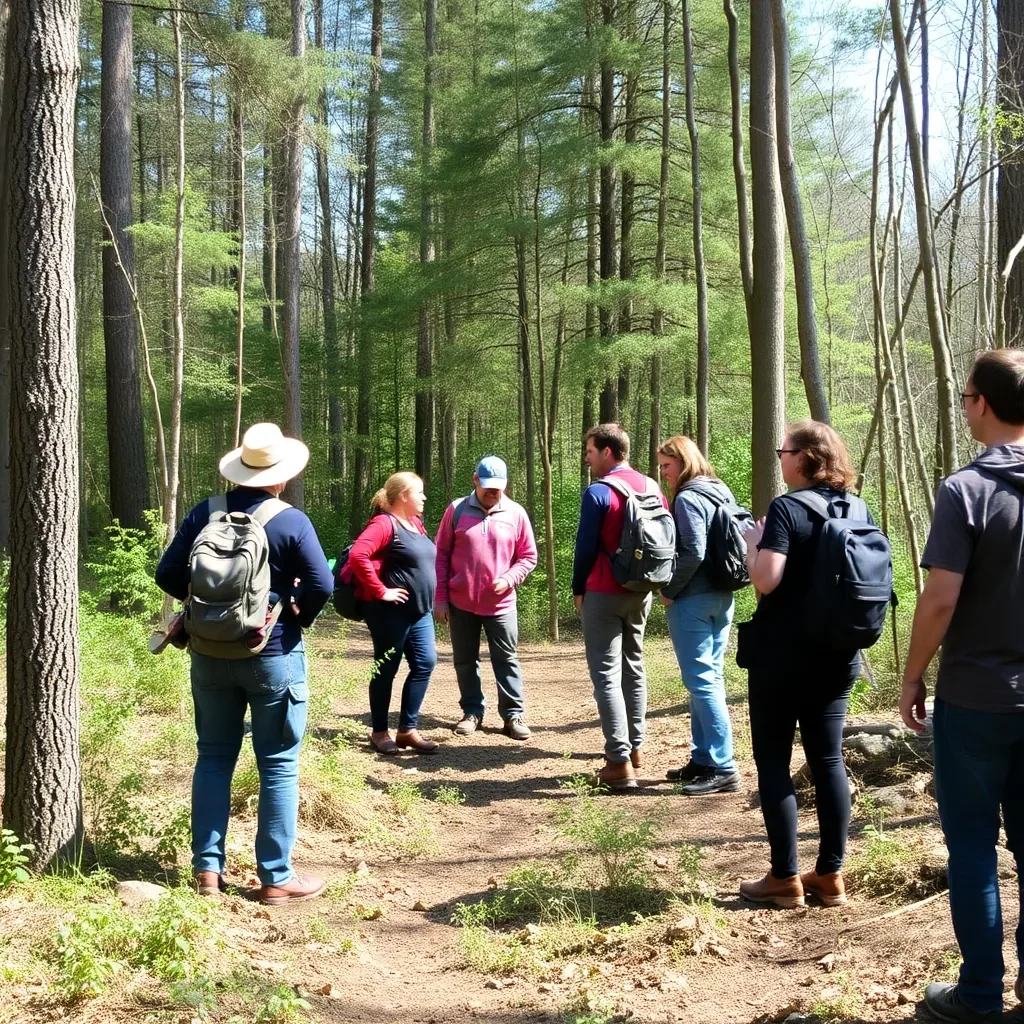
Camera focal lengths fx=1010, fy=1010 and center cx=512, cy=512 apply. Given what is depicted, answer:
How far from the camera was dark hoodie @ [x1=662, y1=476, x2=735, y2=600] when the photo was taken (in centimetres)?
588

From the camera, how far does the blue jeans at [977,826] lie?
285 centimetres

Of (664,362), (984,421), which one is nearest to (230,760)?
(984,421)

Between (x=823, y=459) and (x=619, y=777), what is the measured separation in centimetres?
282

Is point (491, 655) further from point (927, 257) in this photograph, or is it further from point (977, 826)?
point (977, 826)

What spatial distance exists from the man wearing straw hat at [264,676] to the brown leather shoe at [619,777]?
229cm

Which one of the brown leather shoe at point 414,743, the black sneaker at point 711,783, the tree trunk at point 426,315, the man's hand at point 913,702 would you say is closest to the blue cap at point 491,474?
the brown leather shoe at point 414,743

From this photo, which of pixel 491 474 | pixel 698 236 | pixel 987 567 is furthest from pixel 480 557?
pixel 698 236

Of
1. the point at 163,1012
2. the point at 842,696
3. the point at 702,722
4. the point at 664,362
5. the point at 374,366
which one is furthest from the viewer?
the point at 374,366

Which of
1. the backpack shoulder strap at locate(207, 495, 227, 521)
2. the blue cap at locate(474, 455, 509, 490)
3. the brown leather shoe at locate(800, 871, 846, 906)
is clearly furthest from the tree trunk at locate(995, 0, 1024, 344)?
the backpack shoulder strap at locate(207, 495, 227, 521)

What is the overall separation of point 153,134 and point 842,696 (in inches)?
907

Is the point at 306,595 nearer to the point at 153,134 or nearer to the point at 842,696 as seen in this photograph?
the point at 842,696

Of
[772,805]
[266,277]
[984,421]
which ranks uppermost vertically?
[266,277]

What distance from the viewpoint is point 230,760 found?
4.37 metres

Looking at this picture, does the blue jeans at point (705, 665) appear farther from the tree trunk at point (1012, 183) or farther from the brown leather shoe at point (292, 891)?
the tree trunk at point (1012, 183)
